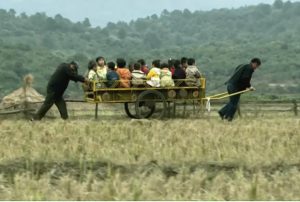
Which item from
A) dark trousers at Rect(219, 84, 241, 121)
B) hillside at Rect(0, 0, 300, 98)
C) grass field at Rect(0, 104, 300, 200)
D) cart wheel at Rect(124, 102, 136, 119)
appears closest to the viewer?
grass field at Rect(0, 104, 300, 200)

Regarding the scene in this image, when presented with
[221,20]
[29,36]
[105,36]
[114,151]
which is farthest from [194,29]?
[114,151]

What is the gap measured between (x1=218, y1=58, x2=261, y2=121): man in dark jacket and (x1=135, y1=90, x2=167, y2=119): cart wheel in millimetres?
1484

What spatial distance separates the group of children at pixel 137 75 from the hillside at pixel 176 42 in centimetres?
2894

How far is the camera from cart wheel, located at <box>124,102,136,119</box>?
16.9 meters

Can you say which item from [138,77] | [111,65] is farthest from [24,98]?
[138,77]

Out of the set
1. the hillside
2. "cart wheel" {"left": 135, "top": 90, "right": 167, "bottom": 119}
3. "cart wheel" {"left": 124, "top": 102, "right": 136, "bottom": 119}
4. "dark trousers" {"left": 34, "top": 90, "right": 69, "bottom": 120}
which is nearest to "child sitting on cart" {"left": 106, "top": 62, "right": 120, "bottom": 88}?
"cart wheel" {"left": 135, "top": 90, "right": 167, "bottom": 119}

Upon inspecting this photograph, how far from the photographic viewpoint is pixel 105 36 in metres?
133

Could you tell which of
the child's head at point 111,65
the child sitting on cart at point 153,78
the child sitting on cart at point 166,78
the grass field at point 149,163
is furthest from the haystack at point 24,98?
the grass field at point 149,163

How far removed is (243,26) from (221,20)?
40.2 ft

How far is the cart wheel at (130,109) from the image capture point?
16.9 metres

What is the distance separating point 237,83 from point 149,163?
27.0 feet

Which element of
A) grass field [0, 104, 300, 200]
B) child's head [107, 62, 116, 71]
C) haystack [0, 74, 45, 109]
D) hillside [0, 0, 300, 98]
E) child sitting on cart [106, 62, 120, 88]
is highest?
hillside [0, 0, 300, 98]

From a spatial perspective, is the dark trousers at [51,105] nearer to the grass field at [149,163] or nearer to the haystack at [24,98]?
the grass field at [149,163]

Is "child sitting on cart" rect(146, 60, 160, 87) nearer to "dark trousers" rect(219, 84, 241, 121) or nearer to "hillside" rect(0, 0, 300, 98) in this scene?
"dark trousers" rect(219, 84, 241, 121)
